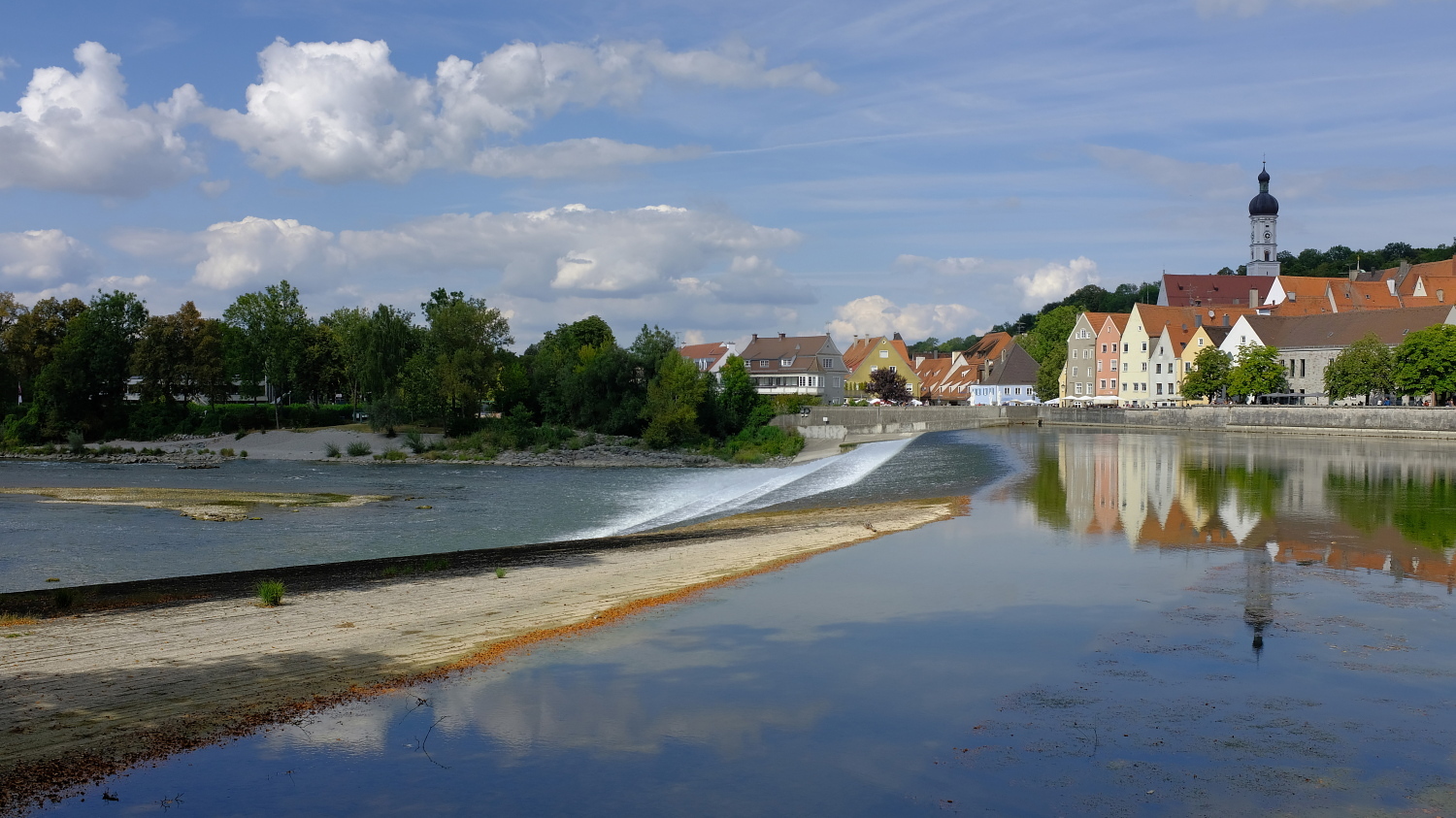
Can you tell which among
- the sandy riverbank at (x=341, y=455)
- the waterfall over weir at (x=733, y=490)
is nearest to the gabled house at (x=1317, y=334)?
the waterfall over weir at (x=733, y=490)

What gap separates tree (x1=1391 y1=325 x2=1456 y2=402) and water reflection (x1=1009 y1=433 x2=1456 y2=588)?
41.8 feet

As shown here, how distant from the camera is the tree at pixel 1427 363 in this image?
190ft

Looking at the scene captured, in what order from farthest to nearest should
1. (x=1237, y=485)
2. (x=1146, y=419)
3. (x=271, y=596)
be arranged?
(x=1146, y=419) < (x=1237, y=485) < (x=271, y=596)

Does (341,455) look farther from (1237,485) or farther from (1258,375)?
(1258,375)

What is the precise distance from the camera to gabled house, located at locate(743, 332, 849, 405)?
319ft

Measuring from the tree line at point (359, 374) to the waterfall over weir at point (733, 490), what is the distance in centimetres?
1283

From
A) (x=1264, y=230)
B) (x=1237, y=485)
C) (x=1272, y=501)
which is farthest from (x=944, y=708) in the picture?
(x=1264, y=230)

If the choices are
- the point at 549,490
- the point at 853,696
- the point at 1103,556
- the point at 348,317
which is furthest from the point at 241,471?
the point at 853,696

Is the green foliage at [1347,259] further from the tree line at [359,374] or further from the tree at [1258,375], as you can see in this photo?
the tree line at [359,374]

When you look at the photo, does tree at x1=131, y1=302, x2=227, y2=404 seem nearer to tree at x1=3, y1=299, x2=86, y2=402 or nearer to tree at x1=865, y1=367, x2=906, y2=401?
tree at x1=3, y1=299, x2=86, y2=402

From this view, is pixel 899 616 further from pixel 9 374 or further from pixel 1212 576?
pixel 9 374

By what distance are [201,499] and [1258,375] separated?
216ft

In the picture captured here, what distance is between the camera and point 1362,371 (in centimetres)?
6188

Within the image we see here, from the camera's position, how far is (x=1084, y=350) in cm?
9275
